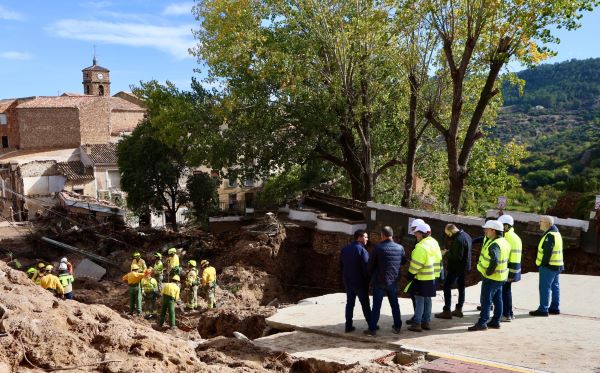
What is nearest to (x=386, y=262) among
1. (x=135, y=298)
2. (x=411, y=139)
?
(x=135, y=298)

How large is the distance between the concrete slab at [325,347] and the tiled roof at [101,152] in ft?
136

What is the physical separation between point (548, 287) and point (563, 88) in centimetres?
13257

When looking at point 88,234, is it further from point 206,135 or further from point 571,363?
point 571,363

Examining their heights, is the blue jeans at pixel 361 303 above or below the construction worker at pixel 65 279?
above

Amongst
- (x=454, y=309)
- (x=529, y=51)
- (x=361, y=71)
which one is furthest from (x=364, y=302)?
→ (x=361, y=71)

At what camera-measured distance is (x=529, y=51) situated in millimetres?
16891

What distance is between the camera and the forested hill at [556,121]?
6950 cm

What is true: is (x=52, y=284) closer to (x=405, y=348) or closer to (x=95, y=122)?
(x=405, y=348)

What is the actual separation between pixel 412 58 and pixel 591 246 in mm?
9303

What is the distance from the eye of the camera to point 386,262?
331 inches

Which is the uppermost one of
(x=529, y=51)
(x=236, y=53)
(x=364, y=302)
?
(x=236, y=53)

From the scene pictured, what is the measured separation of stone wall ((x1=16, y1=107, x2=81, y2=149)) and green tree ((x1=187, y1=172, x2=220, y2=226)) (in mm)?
24208

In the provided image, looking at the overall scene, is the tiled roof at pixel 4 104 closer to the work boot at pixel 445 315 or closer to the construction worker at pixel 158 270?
the construction worker at pixel 158 270

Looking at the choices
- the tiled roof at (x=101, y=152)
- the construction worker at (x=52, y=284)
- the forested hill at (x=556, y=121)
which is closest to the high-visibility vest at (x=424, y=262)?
the construction worker at (x=52, y=284)
